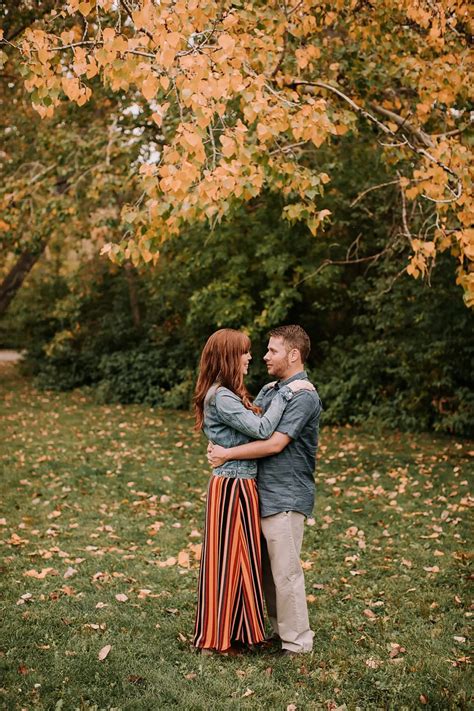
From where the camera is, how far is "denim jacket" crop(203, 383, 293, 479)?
12.5 ft

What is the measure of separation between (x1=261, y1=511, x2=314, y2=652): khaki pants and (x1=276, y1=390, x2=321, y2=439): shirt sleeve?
469 mm

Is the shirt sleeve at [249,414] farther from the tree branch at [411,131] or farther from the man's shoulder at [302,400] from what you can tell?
the tree branch at [411,131]

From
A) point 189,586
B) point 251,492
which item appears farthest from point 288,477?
point 189,586

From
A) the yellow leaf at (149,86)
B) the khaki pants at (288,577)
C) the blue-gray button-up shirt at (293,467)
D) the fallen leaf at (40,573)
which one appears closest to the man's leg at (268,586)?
the khaki pants at (288,577)

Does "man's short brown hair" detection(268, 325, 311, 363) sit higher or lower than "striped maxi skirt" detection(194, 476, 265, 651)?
higher

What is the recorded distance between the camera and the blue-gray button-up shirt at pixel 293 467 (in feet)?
12.7

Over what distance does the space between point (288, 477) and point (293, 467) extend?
6 centimetres

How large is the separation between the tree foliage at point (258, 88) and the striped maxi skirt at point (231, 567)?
6.21 ft

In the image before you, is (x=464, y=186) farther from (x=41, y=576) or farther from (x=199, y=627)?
(x=41, y=576)

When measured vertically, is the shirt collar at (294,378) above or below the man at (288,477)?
above

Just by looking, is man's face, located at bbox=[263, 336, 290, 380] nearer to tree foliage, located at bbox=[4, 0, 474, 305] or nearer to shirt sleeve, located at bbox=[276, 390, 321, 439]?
shirt sleeve, located at bbox=[276, 390, 321, 439]

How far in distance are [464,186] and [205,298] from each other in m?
7.62

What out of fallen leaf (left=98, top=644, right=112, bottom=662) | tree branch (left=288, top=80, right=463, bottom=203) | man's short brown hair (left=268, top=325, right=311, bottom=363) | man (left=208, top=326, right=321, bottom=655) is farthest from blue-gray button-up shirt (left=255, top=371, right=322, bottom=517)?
tree branch (left=288, top=80, right=463, bottom=203)

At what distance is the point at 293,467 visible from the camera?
13.1 ft
